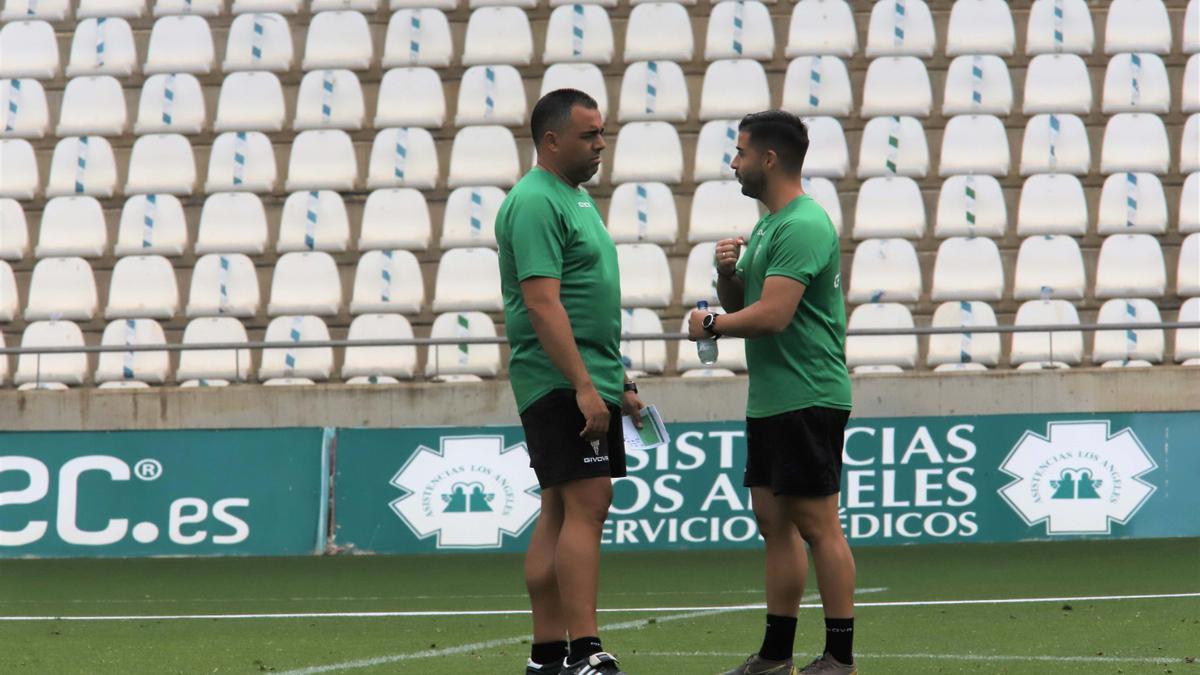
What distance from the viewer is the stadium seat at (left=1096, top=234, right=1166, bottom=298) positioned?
13680 mm

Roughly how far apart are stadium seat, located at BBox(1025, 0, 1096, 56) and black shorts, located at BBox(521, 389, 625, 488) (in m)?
11.2

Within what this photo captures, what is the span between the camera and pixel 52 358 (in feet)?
45.3

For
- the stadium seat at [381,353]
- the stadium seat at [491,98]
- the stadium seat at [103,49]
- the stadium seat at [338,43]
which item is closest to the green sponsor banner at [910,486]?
the stadium seat at [381,353]

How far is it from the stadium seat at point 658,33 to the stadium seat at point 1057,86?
3.06m

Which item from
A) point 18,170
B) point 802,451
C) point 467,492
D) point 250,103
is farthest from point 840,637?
point 18,170

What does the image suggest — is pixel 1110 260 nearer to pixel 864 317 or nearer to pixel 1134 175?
pixel 1134 175

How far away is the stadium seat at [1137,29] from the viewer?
599 inches

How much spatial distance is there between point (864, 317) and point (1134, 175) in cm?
286

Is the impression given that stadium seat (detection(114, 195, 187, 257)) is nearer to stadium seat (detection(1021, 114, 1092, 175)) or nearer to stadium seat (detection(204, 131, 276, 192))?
stadium seat (detection(204, 131, 276, 192))

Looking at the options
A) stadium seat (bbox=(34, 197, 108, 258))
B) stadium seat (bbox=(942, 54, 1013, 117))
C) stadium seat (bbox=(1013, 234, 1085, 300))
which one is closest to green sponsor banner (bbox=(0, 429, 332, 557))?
stadium seat (bbox=(34, 197, 108, 258))

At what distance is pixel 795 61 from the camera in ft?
49.4

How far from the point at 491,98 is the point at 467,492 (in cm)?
501

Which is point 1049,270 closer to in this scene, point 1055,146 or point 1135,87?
point 1055,146

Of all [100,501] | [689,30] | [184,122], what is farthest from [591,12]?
[100,501]
